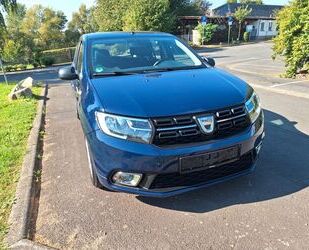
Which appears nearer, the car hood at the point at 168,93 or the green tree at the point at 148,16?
the car hood at the point at 168,93

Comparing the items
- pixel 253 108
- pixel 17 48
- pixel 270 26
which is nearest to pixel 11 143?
pixel 253 108

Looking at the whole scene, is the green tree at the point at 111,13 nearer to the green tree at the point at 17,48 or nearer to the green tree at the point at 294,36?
the green tree at the point at 17,48

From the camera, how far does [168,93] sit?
3273 mm

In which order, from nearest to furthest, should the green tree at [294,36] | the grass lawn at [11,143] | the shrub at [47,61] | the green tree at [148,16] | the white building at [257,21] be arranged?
the grass lawn at [11,143]
the green tree at [294,36]
the green tree at [148,16]
the shrub at [47,61]
the white building at [257,21]

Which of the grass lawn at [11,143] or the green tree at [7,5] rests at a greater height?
the green tree at [7,5]

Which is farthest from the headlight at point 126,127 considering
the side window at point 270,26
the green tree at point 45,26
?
the green tree at point 45,26

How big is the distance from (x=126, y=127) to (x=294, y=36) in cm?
861

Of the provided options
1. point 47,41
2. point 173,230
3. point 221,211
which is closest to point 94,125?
point 173,230

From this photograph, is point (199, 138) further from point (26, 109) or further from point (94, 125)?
point (26, 109)

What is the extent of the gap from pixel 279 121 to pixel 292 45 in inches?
200

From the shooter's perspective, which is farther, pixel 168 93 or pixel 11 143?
pixel 11 143

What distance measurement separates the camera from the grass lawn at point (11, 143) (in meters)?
3.55

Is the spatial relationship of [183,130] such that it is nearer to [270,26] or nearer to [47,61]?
[47,61]

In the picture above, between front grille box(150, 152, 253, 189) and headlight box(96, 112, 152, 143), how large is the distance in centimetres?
41
